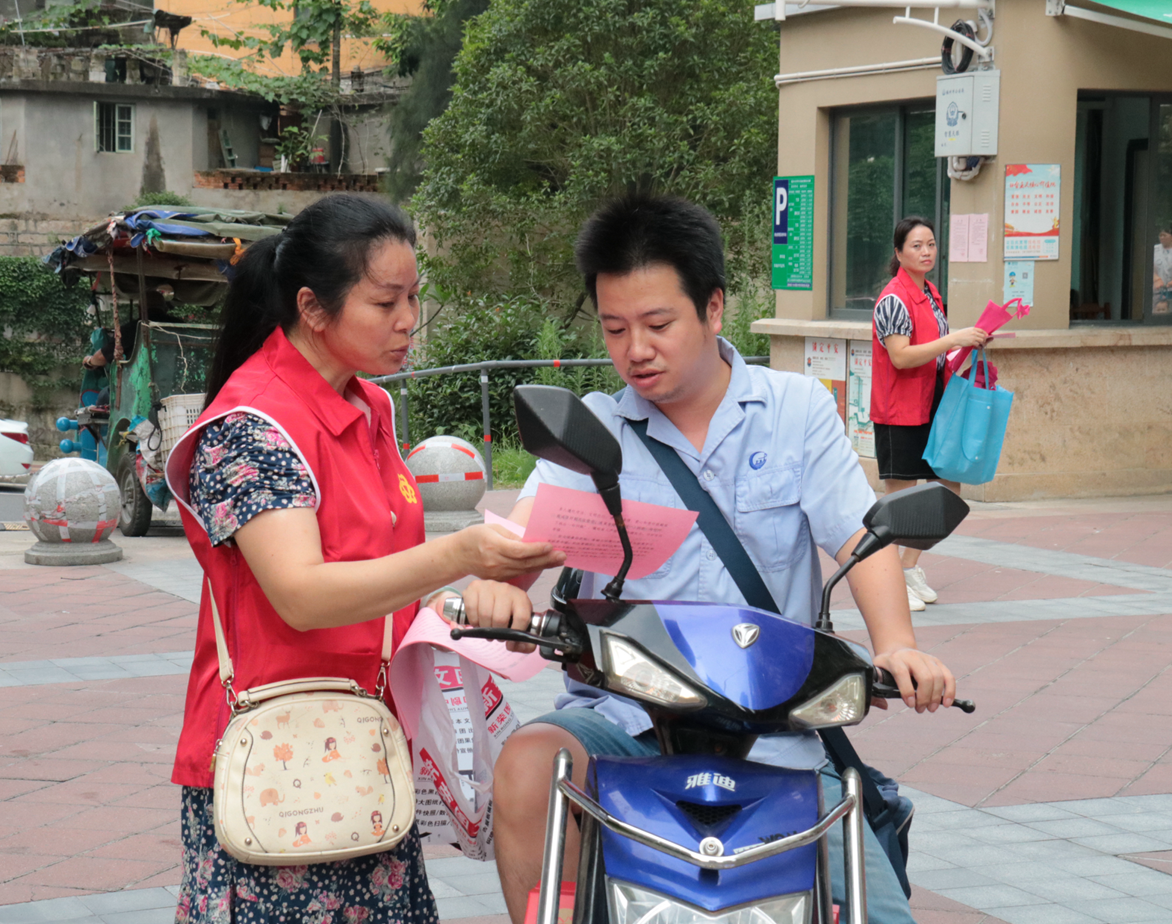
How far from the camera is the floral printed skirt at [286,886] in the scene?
7.79ft

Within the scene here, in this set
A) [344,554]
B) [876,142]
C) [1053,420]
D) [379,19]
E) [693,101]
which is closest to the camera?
[344,554]

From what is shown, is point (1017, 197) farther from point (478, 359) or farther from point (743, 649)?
point (743, 649)

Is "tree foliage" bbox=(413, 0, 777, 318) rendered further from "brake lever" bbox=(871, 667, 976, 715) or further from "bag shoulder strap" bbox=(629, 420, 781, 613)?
"brake lever" bbox=(871, 667, 976, 715)

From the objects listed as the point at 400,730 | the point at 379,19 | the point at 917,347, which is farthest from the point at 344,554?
the point at 379,19

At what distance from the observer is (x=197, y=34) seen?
37781 millimetres

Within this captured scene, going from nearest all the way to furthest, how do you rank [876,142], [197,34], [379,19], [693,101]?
[876,142]
[693,101]
[379,19]
[197,34]

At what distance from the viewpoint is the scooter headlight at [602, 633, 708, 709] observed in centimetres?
196

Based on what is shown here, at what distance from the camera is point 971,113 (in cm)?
1111

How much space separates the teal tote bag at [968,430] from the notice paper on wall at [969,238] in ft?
13.1

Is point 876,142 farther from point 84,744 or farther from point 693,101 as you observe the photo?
point 84,744

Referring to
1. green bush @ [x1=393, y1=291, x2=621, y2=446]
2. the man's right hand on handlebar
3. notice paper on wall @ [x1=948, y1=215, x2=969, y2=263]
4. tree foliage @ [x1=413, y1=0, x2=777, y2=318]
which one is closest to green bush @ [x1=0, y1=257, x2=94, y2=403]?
tree foliage @ [x1=413, y1=0, x2=777, y2=318]

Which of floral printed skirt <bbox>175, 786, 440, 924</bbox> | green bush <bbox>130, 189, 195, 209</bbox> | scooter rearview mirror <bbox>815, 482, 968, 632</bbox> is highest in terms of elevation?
green bush <bbox>130, 189, 195, 209</bbox>

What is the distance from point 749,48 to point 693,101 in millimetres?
1066

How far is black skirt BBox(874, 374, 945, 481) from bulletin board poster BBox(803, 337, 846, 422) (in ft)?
14.8
